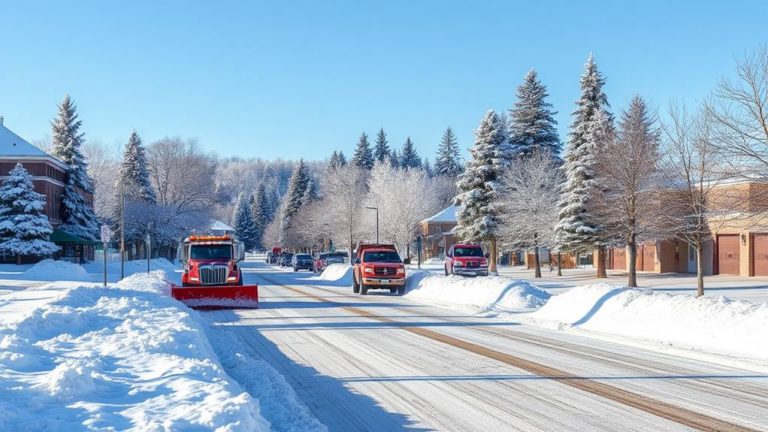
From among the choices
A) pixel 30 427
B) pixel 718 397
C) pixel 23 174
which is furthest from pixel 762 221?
pixel 23 174

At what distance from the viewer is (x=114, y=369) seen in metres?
8.98

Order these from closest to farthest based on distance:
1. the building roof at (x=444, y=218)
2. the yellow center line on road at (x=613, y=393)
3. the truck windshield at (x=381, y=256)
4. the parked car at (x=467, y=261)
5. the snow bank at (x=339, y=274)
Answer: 1. the yellow center line on road at (x=613, y=393)
2. the truck windshield at (x=381, y=256)
3. the parked car at (x=467, y=261)
4. the snow bank at (x=339, y=274)
5. the building roof at (x=444, y=218)

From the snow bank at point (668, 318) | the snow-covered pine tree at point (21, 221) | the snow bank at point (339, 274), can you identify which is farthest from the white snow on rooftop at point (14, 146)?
the snow bank at point (668, 318)

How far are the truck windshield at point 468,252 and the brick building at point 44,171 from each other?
3728 centimetres

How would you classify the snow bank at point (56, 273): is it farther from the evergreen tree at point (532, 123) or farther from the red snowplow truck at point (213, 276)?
the evergreen tree at point (532, 123)

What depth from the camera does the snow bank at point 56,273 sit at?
140 feet

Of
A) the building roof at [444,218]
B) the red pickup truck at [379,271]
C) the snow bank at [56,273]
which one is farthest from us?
the building roof at [444,218]

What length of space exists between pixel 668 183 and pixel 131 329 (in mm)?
22933

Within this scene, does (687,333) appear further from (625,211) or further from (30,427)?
(625,211)

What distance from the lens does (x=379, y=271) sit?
100 feet

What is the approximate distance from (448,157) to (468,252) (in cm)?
7259

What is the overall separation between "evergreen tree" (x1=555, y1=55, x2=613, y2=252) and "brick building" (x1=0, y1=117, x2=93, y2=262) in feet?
140

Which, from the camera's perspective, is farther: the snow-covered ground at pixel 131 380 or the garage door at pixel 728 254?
the garage door at pixel 728 254

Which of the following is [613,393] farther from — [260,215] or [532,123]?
[260,215]
